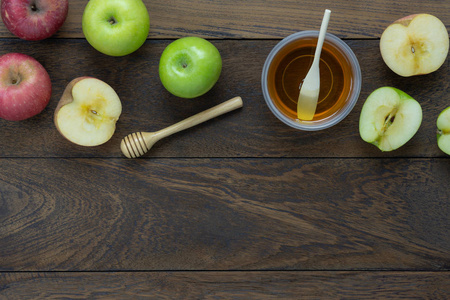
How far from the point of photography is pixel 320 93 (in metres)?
0.76

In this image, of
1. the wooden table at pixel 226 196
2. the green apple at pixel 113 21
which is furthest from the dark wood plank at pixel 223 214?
the green apple at pixel 113 21

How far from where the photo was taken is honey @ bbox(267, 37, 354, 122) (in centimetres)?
75

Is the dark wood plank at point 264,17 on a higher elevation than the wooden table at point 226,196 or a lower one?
higher

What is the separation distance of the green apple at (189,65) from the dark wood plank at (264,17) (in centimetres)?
7

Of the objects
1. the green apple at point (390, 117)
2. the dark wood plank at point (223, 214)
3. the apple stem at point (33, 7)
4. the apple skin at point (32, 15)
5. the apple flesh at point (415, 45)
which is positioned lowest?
the dark wood plank at point (223, 214)

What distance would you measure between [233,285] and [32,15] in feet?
1.91

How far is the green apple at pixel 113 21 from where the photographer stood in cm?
70

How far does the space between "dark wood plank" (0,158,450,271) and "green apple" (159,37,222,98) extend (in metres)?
0.15

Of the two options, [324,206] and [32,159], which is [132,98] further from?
[324,206]

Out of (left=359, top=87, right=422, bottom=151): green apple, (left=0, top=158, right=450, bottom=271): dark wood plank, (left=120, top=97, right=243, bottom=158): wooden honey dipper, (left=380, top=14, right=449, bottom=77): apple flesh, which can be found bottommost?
(left=0, top=158, right=450, bottom=271): dark wood plank

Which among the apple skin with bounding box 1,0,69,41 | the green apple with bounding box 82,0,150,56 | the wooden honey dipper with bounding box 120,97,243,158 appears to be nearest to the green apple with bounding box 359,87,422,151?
the wooden honey dipper with bounding box 120,97,243,158

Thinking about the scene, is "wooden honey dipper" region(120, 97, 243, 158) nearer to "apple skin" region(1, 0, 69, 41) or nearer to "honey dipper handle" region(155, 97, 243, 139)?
"honey dipper handle" region(155, 97, 243, 139)

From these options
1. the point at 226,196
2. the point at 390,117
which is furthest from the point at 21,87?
the point at 390,117

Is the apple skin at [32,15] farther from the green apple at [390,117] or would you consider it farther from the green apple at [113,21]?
the green apple at [390,117]
